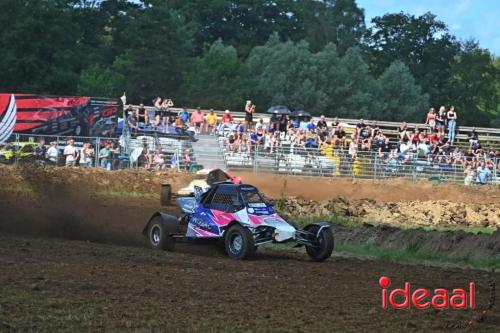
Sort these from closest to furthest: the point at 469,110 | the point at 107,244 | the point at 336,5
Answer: the point at 107,244
the point at 469,110
the point at 336,5

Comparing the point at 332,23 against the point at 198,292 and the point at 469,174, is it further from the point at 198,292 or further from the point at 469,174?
the point at 198,292

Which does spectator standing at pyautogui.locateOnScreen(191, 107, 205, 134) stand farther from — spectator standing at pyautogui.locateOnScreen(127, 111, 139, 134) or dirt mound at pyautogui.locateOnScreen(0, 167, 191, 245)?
dirt mound at pyautogui.locateOnScreen(0, 167, 191, 245)

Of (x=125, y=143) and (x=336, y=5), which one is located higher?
(x=336, y=5)

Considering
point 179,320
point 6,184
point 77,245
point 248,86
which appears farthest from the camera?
point 248,86

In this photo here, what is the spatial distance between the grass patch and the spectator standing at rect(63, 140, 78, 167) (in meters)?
14.4

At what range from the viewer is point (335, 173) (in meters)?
34.6

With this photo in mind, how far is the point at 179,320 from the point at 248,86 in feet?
195

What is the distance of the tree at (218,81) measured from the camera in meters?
65.4

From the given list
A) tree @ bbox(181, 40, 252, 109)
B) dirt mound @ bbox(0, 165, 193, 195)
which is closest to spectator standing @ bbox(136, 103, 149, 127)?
dirt mound @ bbox(0, 165, 193, 195)

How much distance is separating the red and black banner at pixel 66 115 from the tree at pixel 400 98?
3917 cm

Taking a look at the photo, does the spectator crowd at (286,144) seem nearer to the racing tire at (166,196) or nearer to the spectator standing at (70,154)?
the spectator standing at (70,154)

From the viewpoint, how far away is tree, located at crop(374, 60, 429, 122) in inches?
2810

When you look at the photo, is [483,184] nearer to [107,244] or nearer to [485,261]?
[485,261]

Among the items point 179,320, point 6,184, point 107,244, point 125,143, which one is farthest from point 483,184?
point 179,320
